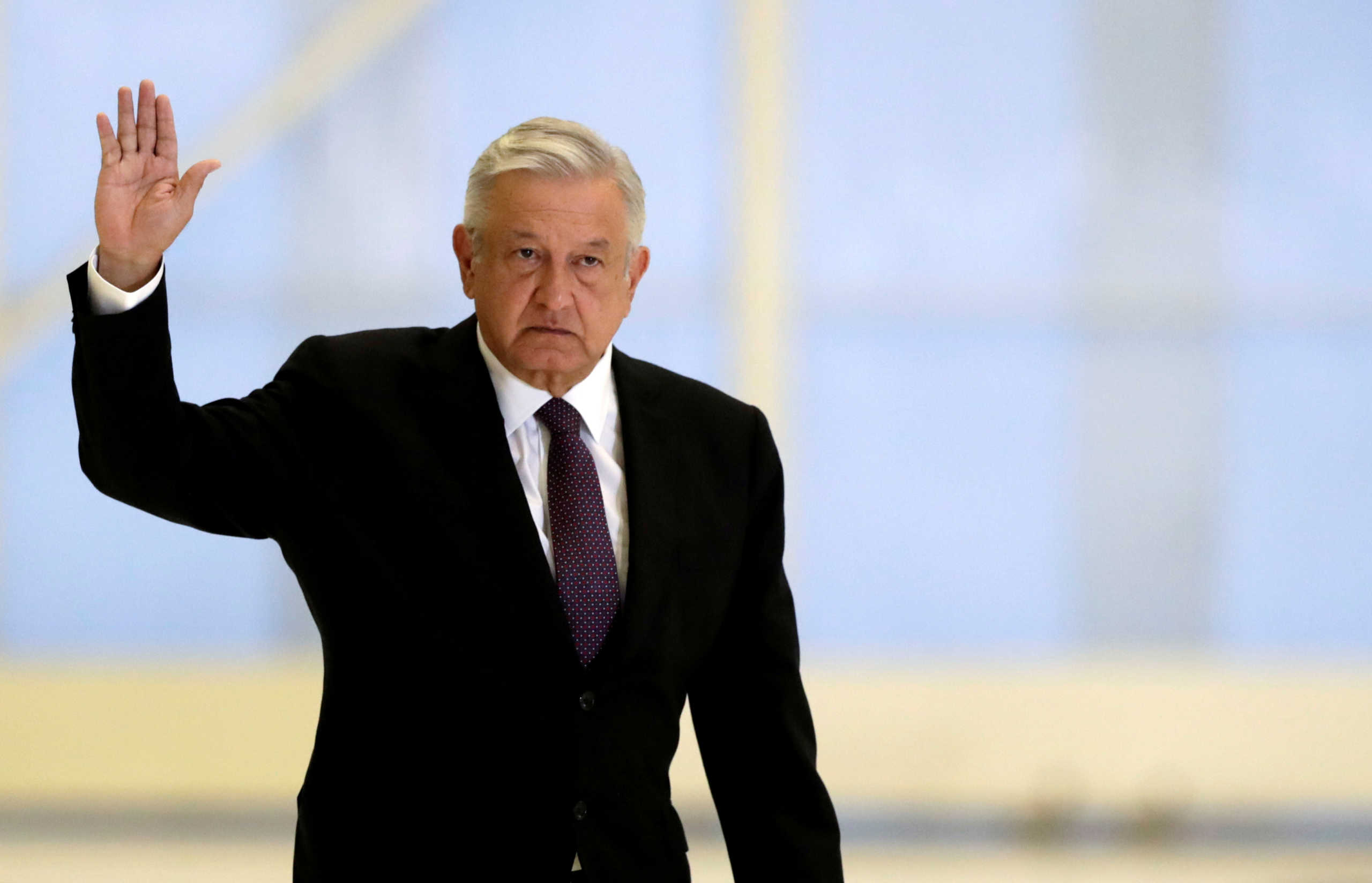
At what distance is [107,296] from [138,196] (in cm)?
11

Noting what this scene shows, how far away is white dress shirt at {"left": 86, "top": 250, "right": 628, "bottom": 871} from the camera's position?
1.62 m

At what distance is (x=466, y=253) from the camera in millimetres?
1688

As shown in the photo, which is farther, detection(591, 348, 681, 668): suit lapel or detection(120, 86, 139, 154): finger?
detection(591, 348, 681, 668): suit lapel

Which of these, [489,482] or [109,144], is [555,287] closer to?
[489,482]

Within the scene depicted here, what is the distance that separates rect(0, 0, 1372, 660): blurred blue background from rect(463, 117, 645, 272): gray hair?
2.13 meters

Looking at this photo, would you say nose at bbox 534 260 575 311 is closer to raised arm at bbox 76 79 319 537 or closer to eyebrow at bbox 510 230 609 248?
eyebrow at bbox 510 230 609 248

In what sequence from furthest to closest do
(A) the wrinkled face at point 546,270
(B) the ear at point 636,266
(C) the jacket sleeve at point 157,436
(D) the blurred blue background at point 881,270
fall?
(D) the blurred blue background at point 881,270, (B) the ear at point 636,266, (A) the wrinkled face at point 546,270, (C) the jacket sleeve at point 157,436

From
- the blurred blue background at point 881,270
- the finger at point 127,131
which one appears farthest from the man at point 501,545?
the blurred blue background at point 881,270

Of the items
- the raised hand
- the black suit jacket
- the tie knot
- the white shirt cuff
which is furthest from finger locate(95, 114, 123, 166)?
the tie knot

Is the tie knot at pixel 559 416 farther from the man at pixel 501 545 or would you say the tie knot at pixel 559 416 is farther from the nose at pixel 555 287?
the nose at pixel 555 287

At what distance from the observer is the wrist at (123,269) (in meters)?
1.37

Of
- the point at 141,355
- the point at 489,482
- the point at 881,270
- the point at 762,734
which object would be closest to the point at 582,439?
the point at 489,482

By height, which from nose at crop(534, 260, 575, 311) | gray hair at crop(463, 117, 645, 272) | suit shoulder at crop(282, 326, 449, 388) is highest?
gray hair at crop(463, 117, 645, 272)

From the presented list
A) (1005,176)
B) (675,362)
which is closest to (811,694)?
(675,362)
